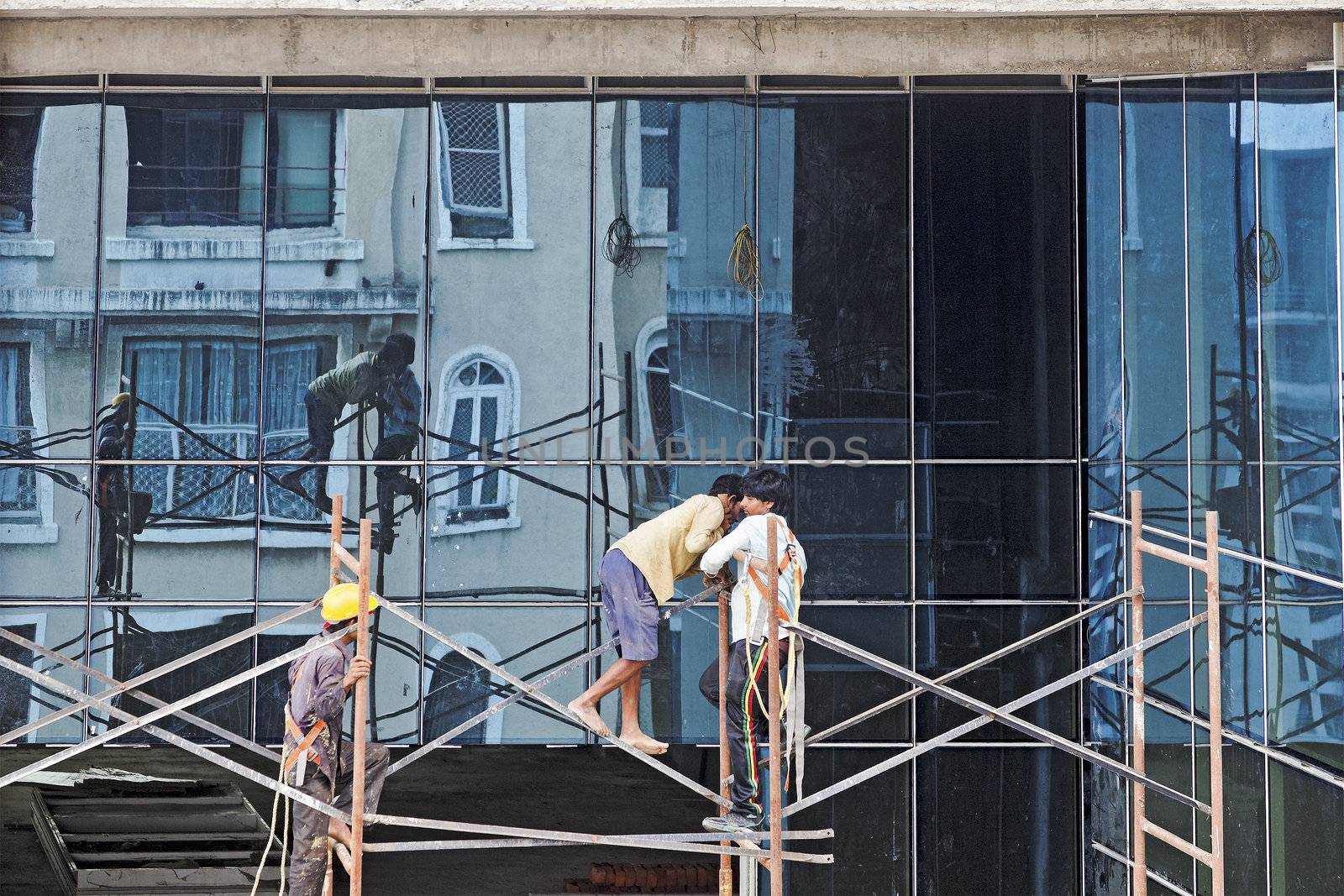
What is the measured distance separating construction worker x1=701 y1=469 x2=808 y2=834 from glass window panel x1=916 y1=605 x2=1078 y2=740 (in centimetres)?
301

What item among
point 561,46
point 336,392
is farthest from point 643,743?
point 561,46

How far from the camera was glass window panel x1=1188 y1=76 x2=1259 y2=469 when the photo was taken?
10.5 metres

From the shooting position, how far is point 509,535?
490 inches

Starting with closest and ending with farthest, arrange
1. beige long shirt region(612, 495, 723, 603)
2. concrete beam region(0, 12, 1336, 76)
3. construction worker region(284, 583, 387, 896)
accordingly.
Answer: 1. construction worker region(284, 583, 387, 896)
2. beige long shirt region(612, 495, 723, 603)
3. concrete beam region(0, 12, 1336, 76)

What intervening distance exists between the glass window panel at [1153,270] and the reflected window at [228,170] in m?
6.39

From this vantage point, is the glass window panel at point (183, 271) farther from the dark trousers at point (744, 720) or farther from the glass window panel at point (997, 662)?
the glass window panel at point (997, 662)

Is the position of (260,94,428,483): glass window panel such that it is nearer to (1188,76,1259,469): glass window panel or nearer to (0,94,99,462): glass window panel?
(0,94,99,462): glass window panel

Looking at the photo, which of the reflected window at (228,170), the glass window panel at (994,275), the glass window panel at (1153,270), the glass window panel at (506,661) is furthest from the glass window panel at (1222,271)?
the reflected window at (228,170)

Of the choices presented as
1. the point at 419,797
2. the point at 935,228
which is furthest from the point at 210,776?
the point at 935,228

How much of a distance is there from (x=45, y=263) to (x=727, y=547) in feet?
21.5

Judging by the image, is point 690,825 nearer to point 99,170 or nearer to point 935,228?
point 935,228

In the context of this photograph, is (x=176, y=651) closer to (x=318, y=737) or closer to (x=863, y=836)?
(x=318, y=737)

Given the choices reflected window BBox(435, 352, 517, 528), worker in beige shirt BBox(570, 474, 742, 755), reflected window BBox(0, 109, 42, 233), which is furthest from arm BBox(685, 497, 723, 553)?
reflected window BBox(0, 109, 42, 233)

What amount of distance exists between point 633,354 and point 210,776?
5.82 metres
